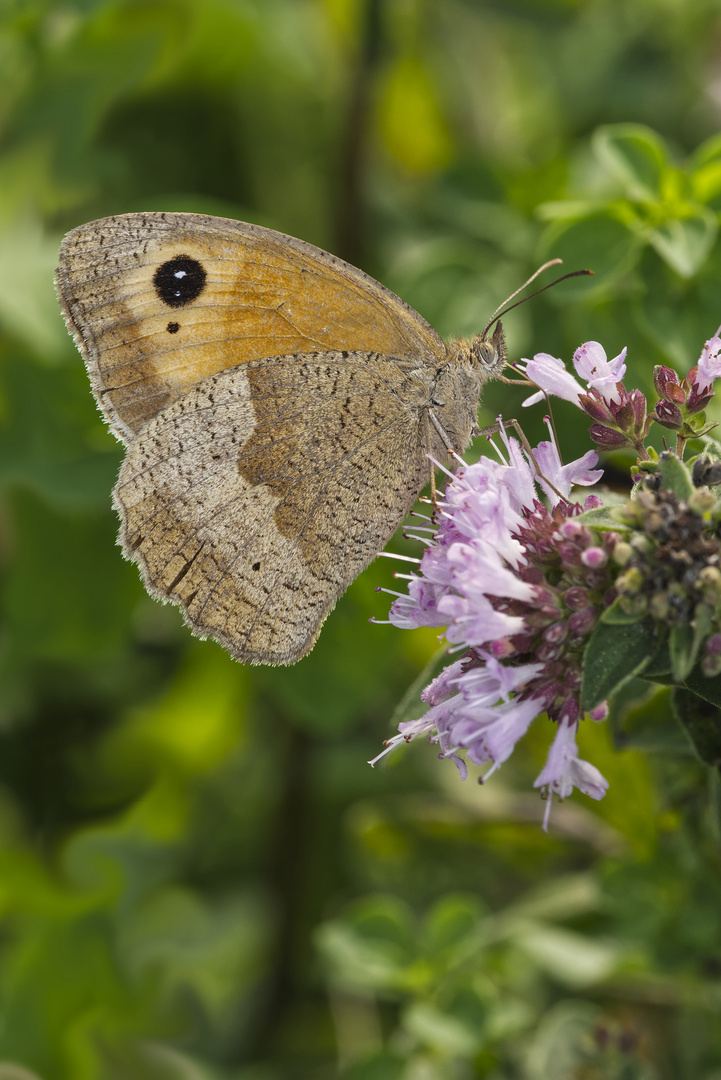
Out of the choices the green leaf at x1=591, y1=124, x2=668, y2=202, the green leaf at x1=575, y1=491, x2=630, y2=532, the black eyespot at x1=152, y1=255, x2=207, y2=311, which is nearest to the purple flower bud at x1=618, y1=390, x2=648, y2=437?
the green leaf at x1=575, y1=491, x2=630, y2=532

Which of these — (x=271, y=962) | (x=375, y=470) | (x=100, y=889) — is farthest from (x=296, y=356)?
(x=271, y=962)

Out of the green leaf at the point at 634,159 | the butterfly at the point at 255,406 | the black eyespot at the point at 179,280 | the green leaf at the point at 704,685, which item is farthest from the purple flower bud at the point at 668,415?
the black eyespot at the point at 179,280

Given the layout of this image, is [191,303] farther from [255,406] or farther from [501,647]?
[501,647]

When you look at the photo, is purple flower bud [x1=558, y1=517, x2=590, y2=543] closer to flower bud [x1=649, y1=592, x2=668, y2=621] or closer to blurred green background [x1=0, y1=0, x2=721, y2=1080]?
flower bud [x1=649, y1=592, x2=668, y2=621]

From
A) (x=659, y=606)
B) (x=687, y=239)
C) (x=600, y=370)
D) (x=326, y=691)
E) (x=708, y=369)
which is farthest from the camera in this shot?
(x=326, y=691)

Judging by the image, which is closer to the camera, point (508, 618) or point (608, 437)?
point (508, 618)

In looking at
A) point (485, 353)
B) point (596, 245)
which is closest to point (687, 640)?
point (485, 353)
